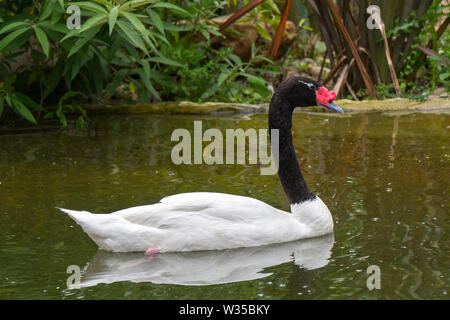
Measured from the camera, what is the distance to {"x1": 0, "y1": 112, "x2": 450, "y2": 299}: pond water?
13.9 ft

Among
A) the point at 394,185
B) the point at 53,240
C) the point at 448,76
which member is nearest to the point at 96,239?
the point at 53,240

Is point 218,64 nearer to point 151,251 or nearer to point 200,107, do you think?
point 200,107

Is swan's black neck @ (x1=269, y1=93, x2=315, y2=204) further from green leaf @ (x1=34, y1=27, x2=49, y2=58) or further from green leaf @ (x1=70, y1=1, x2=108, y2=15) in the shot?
green leaf @ (x1=34, y1=27, x2=49, y2=58)

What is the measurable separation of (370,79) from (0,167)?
16.2 feet

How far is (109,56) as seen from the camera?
28.1ft

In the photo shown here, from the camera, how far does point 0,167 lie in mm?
7129

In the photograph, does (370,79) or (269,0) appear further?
(269,0)

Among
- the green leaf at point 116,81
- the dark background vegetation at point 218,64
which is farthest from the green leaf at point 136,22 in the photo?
the green leaf at point 116,81

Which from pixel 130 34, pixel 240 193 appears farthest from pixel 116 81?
pixel 240 193

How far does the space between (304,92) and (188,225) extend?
4.38 ft

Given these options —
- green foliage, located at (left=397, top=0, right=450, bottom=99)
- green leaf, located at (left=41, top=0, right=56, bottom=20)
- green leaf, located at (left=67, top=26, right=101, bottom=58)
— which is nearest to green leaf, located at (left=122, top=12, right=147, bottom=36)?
green leaf, located at (left=67, top=26, right=101, bottom=58)

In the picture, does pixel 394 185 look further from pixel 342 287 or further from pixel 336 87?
pixel 336 87

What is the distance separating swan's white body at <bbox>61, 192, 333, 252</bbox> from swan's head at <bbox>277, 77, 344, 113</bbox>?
2.93ft

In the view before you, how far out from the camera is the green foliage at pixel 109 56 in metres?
7.68
